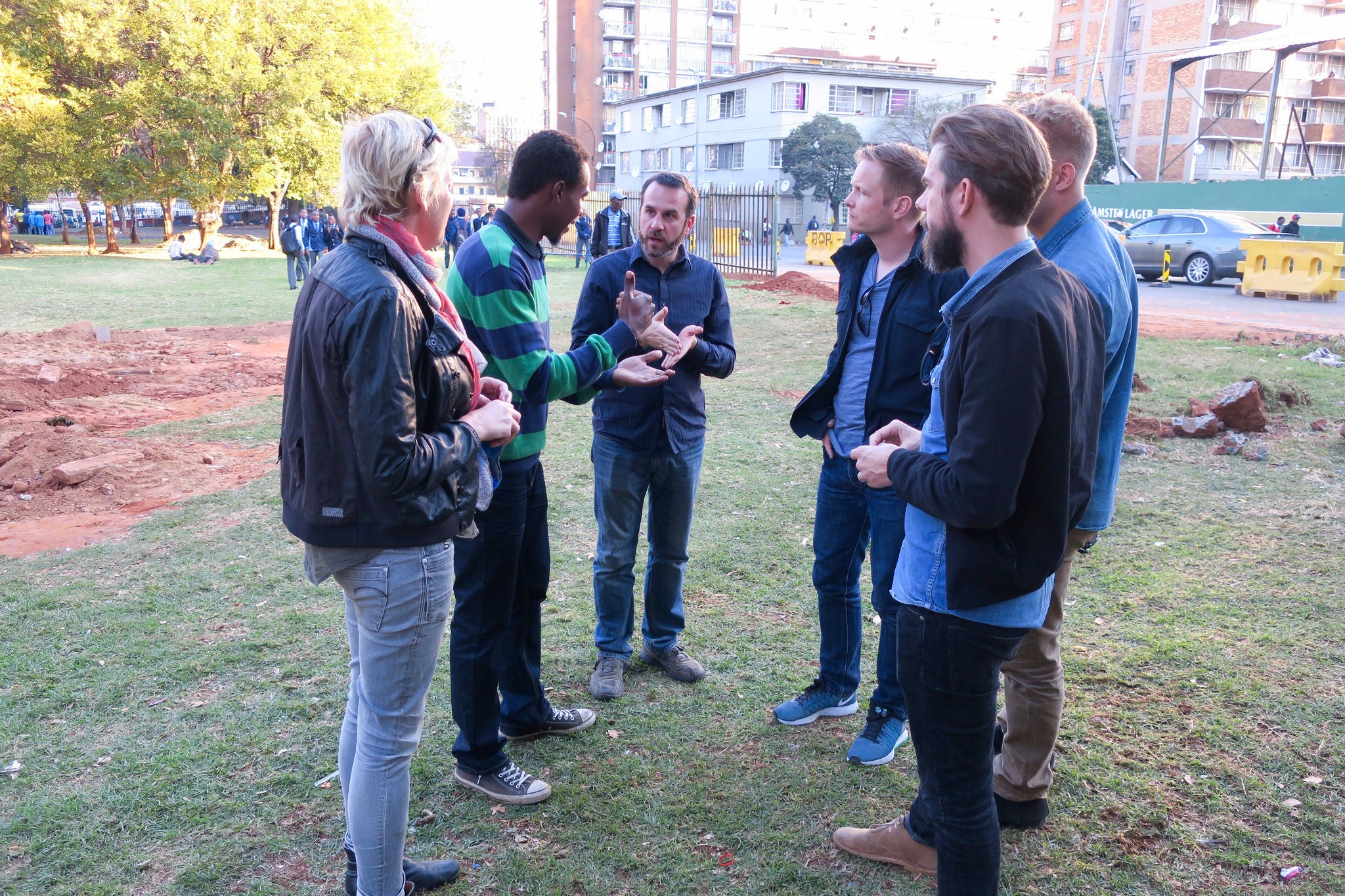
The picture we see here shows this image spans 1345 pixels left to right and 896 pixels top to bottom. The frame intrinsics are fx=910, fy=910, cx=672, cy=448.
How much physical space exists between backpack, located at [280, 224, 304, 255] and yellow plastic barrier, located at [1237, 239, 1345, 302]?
20462mm

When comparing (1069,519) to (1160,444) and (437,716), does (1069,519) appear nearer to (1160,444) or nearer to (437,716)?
(437,716)

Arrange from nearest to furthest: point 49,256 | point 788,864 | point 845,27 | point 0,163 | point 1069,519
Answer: point 1069,519 < point 788,864 < point 0,163 < point 49,256 < point 845,27

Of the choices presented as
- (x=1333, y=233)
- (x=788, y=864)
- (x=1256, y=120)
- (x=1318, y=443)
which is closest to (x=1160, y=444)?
(x=1318, y=443)

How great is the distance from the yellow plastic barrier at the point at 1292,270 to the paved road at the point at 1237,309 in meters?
0.30

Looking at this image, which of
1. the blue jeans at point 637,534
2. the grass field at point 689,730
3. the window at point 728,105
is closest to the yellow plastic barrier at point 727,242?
the grass field at point 689,730

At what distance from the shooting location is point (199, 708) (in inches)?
149

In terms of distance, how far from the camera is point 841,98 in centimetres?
6103

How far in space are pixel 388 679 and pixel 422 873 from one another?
2.66ft

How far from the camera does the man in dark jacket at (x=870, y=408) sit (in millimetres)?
3250

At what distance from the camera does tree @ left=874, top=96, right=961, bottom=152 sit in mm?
54562

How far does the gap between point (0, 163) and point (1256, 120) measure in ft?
220

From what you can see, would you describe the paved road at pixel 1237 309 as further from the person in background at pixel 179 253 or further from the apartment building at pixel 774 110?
the apartment building at pixel 774 110

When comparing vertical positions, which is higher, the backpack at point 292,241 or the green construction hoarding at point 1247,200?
the green construction hoarding at point 1247,200

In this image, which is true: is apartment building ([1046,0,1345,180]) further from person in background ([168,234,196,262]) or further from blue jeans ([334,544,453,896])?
blue jeans ([334,544,453,896])
